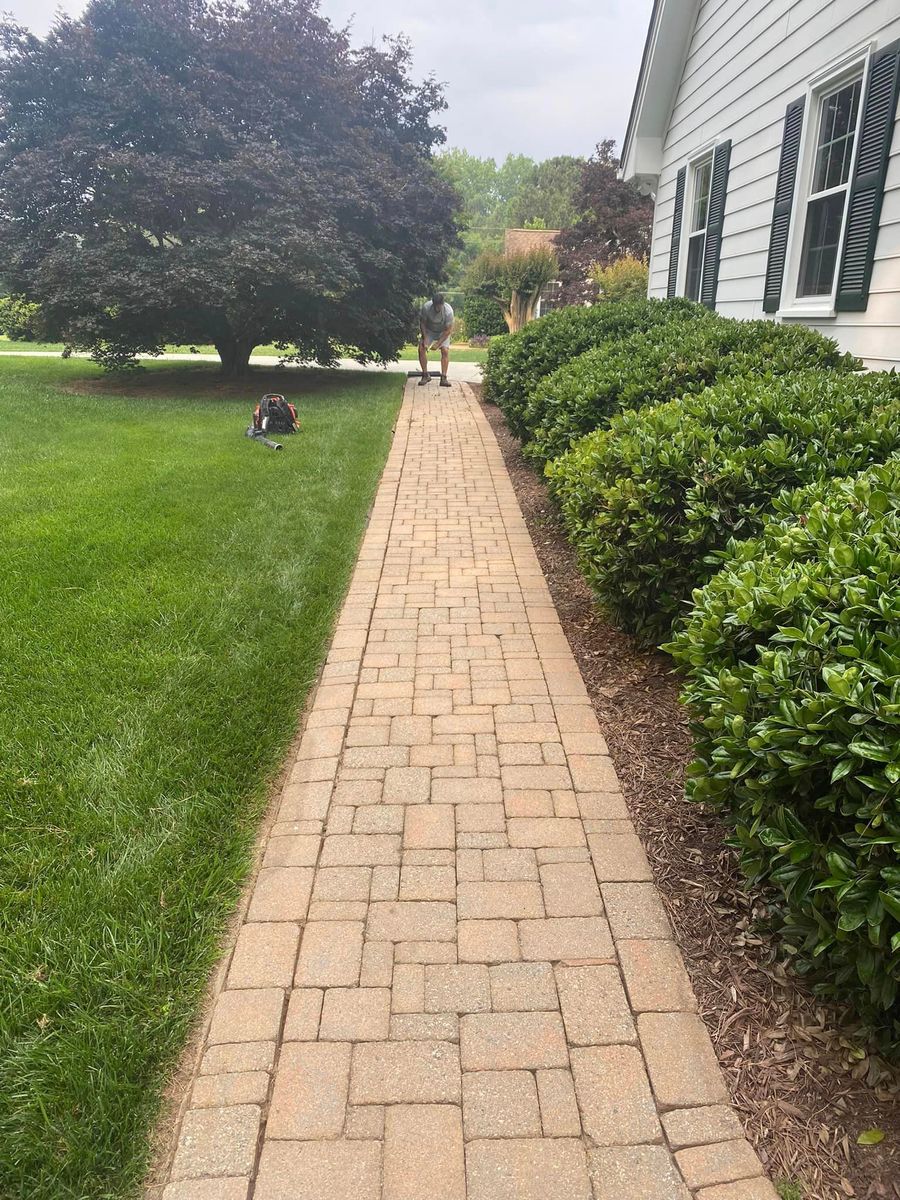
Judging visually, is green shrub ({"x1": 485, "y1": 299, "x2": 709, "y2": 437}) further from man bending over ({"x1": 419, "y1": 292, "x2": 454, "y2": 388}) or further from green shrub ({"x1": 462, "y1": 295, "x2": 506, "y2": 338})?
green shrub ({"x1": 462, "y1": 295, "x2": 506, "y2": 338})

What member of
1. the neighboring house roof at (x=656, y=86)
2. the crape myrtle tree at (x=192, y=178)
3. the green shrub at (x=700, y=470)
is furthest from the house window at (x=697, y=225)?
the green shrub at (x=700, y=470)

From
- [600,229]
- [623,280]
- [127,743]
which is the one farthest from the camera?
[600,229]

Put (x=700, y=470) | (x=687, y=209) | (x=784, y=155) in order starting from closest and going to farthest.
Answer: (x=700, y=470) < (x=784, y=155) < (x=687, y=209)

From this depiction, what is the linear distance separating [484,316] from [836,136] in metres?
20.0

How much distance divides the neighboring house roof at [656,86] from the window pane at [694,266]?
189cm

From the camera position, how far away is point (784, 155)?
6277mm

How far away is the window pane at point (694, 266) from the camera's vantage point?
29.6 feet

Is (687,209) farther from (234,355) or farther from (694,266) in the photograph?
(234,355)

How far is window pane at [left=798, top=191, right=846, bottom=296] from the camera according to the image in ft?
18.8

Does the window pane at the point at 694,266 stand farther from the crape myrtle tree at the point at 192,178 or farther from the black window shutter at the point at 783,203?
the crape myrtle tree at the point at 192,178

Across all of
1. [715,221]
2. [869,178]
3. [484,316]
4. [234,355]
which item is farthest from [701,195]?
[484,316]

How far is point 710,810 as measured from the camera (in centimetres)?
265

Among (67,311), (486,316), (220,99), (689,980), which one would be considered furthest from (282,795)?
(486,316)

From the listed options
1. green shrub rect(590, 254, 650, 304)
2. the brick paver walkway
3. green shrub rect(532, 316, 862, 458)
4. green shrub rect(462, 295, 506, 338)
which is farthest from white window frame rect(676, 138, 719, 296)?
green shrub rect(462, 295, 506, 338)
